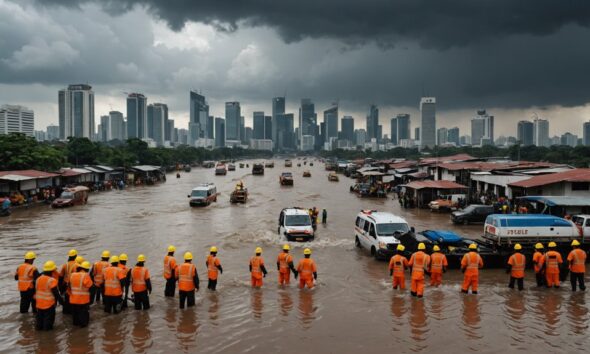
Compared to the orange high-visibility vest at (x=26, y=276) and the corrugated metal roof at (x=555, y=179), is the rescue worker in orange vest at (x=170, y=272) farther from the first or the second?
the corrugated metal roof at (x=555, y=179)

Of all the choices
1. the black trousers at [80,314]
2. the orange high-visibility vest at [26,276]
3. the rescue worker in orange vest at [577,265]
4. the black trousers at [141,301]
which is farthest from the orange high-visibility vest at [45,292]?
the rescue worker in orange vest at [577,265]

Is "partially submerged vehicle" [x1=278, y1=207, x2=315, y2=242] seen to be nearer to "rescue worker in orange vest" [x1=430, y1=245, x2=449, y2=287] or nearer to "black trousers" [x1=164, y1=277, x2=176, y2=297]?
"rescue worker in orange vest" [x1=430, y1=245, x2=449, y2=287]

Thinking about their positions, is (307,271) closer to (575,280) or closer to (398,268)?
(398,268)

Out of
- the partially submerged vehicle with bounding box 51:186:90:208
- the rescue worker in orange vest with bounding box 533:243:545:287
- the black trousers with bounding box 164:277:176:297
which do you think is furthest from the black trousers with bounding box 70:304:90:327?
the partially submerged vehicle with bounding box 51:186:90:208

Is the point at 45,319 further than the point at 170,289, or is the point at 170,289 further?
the point at 170,289

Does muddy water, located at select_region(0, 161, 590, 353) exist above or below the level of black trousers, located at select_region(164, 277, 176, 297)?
below

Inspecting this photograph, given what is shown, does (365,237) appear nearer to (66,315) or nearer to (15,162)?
(66,315)

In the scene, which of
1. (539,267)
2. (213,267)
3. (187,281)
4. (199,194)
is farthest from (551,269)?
(199,194)

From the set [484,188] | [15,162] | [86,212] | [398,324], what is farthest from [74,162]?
[398,324]
